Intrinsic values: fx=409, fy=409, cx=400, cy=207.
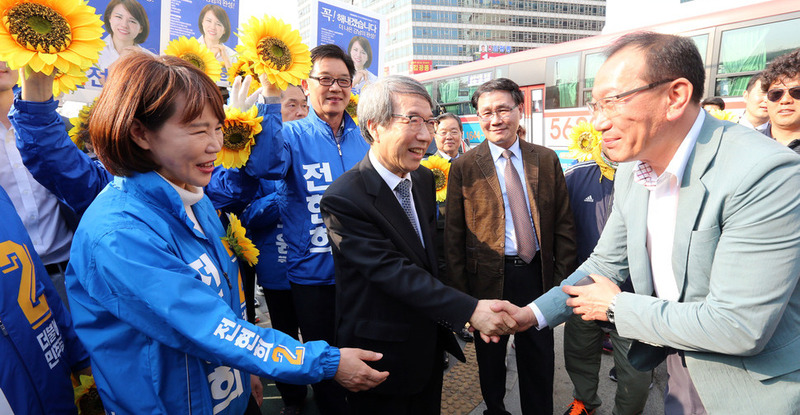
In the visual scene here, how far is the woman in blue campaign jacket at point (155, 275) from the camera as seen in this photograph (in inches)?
46.9

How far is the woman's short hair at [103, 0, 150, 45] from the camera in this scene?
3107mm

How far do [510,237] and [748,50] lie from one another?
24.7 feet

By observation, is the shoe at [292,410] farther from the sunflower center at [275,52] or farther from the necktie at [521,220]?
the sunflower center at [275,52]

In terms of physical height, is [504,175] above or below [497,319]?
above

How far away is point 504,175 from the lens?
2959 mm

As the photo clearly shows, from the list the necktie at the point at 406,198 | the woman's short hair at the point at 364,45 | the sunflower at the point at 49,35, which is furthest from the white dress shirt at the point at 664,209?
the woman's short hair at the point at 364,45

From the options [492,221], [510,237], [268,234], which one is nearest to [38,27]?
[268,234]

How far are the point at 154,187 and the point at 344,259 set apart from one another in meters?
0.93

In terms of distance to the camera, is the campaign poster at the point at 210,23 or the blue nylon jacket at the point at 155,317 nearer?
the blue nylon jacket at the point at 155,317

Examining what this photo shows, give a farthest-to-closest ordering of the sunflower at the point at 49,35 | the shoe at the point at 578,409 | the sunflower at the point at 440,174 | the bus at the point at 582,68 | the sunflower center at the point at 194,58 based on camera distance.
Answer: the bus at the point at 582,68 < the sunflower at the point at 440,174 < the shoe at the point at 578,409 < the sunflower center at the point at 194,58 < the sunflower at the point at 49,35

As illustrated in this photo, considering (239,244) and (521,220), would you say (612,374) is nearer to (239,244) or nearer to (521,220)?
(521,220)

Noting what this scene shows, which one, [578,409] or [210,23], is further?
[210,23]

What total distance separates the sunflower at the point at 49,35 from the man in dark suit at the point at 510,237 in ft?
7.39

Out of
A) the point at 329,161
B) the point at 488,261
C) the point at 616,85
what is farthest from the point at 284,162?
the point at 616,85
